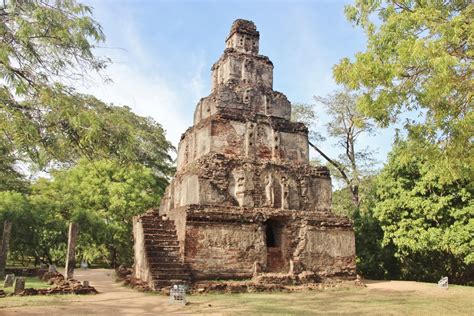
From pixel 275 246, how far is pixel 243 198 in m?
2.16

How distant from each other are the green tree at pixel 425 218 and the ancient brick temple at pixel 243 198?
3307 mm

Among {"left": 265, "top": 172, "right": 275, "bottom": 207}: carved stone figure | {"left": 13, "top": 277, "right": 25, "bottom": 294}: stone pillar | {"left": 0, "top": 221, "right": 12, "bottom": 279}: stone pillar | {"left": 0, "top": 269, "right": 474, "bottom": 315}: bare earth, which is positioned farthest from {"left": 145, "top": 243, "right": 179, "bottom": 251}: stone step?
{"left": 0, "top": 221, "right": 12, "bottom": 279}: stone pillar

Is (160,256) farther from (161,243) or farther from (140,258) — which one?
(140,258)

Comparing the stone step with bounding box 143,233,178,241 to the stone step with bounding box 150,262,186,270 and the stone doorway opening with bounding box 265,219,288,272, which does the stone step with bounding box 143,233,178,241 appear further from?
the stone doorway opening with bounding box 265,219,288,272

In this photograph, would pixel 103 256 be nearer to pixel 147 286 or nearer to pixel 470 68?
pixel 147 286

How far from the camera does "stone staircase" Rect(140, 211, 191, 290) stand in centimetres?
1245

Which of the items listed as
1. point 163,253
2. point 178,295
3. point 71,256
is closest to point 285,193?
point 163,253

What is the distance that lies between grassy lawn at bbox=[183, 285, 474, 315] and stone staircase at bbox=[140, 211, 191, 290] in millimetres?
1458

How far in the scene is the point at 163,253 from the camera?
1343 centimetres

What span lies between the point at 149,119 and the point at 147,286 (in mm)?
21172

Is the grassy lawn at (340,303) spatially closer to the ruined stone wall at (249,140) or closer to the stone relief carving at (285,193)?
the stone relief carving at (285,193)

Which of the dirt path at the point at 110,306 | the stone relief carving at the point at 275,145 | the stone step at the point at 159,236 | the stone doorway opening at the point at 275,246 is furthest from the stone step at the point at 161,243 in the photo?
the stone relief carving at the point at 275,145

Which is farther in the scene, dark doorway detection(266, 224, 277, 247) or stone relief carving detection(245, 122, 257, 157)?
stone relief carving detection(245, 122, 257, 157)

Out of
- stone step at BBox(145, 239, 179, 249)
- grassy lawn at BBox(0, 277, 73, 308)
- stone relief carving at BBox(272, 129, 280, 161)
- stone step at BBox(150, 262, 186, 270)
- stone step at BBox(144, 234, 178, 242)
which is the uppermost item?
stone relief carving at BBox(272, 129, 280, 161)
